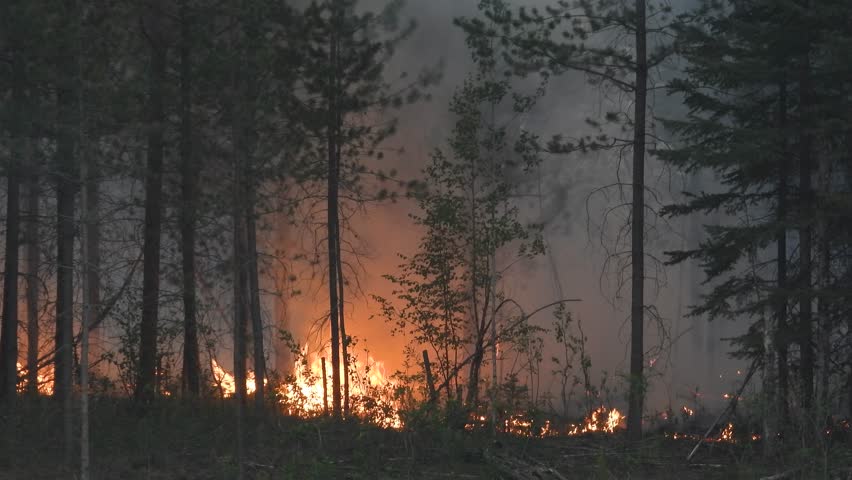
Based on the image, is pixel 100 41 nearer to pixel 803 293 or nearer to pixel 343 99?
pixel 343 99

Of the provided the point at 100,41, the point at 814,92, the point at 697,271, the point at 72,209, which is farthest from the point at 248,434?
the point at 697,271

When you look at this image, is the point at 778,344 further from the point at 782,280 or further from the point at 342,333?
the point at 342,333

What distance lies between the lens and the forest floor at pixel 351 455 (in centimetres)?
1162

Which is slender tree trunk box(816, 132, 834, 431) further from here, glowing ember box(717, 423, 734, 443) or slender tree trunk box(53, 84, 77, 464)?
slender tree trunk box(53, 84, 77, 464)

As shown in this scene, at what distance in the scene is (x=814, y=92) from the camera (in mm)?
14078

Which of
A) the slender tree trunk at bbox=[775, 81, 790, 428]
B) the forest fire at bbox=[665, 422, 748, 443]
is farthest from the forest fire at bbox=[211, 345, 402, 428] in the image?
the slender tree trunk at bbox=[775, 81, 790, 428]

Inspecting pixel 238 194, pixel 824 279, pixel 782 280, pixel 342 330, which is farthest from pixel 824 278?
pixel 342 330

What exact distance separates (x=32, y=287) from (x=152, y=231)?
27.3ft

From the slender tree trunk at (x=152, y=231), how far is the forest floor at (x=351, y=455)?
3.23ft

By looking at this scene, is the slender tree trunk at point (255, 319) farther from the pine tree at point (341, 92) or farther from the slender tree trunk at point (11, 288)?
the slender tree trunk at point (11, 288)

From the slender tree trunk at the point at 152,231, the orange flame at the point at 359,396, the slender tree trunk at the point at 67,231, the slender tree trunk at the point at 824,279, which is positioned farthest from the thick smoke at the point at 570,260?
the slender tree trunk at the point at 67,231

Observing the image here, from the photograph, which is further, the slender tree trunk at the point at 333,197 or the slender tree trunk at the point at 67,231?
the slender tree trunk at the point at 333,197

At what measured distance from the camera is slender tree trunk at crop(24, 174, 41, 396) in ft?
55.6

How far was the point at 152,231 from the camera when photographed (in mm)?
16000
